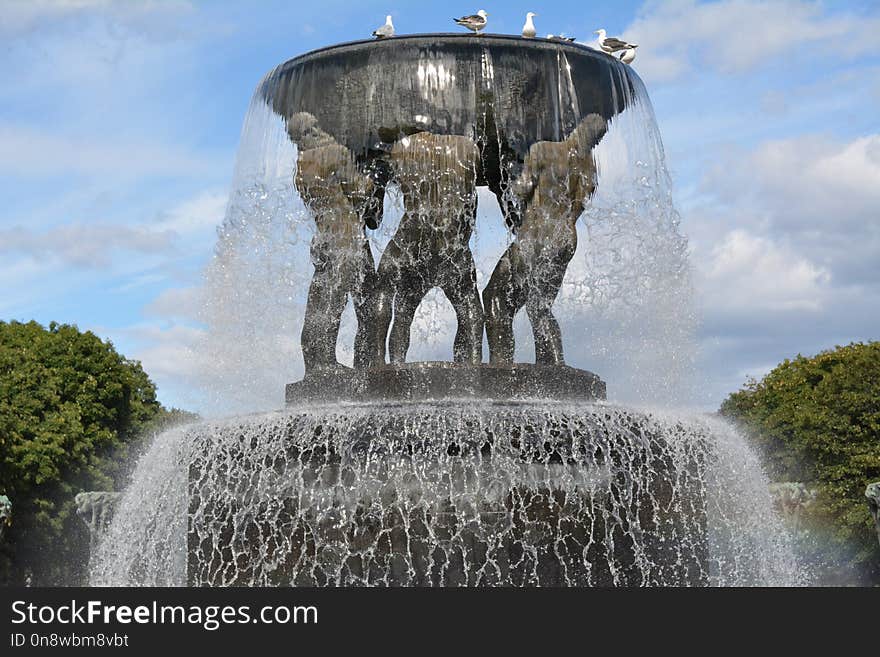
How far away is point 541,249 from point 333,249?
2254mm

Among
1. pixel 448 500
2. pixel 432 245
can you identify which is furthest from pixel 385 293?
pixel 448 500

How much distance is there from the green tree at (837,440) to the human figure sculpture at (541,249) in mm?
17575

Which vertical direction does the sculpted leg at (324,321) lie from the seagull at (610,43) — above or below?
below

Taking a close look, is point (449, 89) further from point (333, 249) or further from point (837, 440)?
point (837, 440)

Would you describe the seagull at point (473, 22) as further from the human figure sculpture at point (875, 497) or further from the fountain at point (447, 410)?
the human figure sculpture at point (875, 497)

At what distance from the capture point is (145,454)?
1476 cm

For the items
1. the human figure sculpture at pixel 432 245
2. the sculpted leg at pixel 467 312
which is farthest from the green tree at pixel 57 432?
the sculpted leg at pixel 467 312

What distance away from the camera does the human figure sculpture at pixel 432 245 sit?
567 inches

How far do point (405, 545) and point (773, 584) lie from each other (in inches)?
179

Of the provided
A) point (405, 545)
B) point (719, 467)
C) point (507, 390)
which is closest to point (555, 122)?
point (507, 390)

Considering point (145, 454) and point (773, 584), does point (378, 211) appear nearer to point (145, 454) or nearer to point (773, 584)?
point (145, 454)

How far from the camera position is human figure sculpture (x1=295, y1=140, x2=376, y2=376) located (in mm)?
14938

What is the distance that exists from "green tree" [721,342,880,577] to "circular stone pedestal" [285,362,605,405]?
18074mm

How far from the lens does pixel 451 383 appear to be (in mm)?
13797
